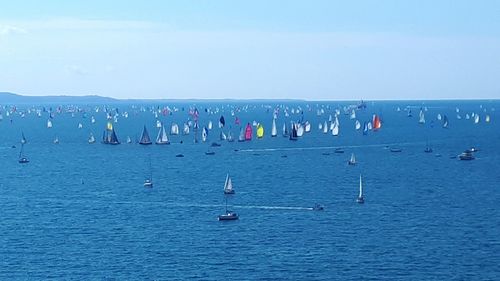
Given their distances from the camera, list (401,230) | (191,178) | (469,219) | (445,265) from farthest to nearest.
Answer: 1. (191,178)
2. (469,219)
3. (401,230)
4. (445,265)

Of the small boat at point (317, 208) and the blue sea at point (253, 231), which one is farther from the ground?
the small boat at point (317, 208)

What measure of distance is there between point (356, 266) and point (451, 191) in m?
69.4

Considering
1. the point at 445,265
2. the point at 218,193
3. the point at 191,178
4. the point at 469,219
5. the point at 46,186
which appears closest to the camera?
the point at 445,265

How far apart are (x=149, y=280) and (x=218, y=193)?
68340 millimetres

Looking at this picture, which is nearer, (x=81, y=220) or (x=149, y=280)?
(x=149, y=280)

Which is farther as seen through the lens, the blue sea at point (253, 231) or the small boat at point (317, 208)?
the small boat at point (317, 208)

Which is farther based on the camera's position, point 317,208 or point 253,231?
point 317,208

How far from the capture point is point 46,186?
Answer: 183m

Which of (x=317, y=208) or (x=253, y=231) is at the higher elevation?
(x=317, y=208)

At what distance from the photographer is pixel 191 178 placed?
19588 centimetres

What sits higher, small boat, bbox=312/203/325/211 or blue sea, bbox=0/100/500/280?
small boat, bbox=312/203/325/211

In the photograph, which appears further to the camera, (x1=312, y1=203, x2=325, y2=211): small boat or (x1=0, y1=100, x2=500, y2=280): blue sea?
(x1=312, y1=203, x2=325, y2=211): small boat

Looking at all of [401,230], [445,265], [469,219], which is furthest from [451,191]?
[445,265]

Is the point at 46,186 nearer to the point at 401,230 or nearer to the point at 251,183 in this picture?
the point at 251,183
